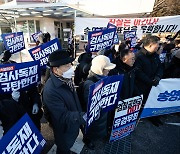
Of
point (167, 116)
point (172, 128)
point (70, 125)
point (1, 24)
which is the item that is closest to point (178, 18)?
point (167, 116)

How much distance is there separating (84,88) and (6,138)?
4.46 ft

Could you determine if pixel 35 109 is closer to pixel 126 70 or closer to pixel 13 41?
pixel 126 70

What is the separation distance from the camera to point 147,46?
345cm

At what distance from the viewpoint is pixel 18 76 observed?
8.28 feet

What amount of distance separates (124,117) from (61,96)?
4.84ft

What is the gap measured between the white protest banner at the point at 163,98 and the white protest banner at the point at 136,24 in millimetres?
2747

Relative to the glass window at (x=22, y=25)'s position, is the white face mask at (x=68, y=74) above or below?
above

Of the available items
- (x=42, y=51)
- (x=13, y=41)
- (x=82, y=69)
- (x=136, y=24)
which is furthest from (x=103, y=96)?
(x=13, y=41)

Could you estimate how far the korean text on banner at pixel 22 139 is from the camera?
4.50ft

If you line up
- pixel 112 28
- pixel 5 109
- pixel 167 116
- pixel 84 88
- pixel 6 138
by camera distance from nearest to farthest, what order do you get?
pixel 6 138
pixel 5 109
pixel 84 88
pixel 167 116
pixel 112 28

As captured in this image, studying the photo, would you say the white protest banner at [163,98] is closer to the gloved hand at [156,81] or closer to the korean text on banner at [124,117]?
the gloved hand at [156,81]

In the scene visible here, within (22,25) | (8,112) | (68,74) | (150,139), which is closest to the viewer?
(8,112)

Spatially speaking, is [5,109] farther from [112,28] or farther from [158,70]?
[112,28]

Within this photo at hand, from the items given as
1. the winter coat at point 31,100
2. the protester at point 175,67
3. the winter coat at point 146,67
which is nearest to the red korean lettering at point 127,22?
the protester at point 175,67
